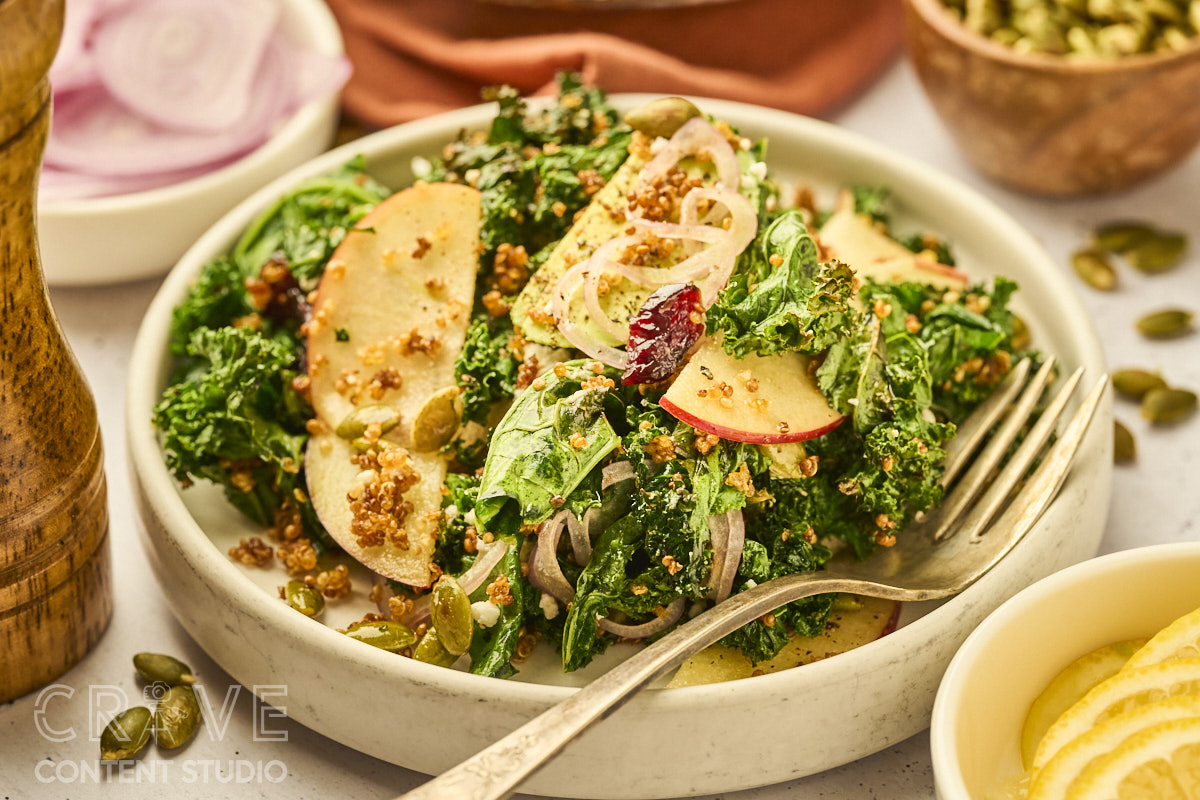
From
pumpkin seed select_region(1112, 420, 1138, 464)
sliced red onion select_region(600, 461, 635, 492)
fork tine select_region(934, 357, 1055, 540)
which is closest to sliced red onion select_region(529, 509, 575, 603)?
sliced red onion select_region(600, 461, 635, 492)

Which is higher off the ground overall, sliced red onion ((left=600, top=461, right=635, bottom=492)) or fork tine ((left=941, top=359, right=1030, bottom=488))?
sliced red onion ((left=600, top=461, right=635, bottom=492))

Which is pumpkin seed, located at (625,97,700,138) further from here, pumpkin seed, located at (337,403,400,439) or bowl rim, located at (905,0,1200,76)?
bowl rim, located at (905,0,1200,76)

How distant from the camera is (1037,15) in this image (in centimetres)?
434

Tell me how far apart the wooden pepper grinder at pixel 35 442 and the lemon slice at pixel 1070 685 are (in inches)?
87.8

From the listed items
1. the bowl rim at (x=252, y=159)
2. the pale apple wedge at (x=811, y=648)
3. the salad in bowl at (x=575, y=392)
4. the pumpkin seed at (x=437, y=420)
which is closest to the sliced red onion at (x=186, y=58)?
the bowl rim at (x=252, y=159)

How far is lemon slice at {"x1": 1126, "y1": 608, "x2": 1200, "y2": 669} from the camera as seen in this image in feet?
7.60

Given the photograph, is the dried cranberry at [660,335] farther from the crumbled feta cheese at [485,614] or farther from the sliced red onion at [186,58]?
the sliced red onion at [186,58]

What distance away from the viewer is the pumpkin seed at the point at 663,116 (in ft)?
10.3

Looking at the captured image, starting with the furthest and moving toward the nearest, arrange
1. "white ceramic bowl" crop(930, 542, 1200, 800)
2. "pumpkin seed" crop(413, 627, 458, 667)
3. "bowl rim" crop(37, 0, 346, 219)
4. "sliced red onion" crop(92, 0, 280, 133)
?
1. "sliced red onion" crop(92, 0, 280, 133)
2. "bowl rim" crop(37, 0, 346, 219)
3. "pumpkin seed" crop(413, 627, 458, 667)
4. "white ceramic bowl" crop(930, 542, 1200, 800)

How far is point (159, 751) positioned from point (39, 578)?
0.50 metres

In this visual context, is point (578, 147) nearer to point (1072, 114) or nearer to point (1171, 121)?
point (1072, 114)

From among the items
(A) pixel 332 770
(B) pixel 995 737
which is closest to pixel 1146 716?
(B) pixel 995 737

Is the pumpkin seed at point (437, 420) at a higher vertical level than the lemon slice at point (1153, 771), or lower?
lower

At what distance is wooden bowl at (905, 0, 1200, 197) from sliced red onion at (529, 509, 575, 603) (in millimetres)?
2562
